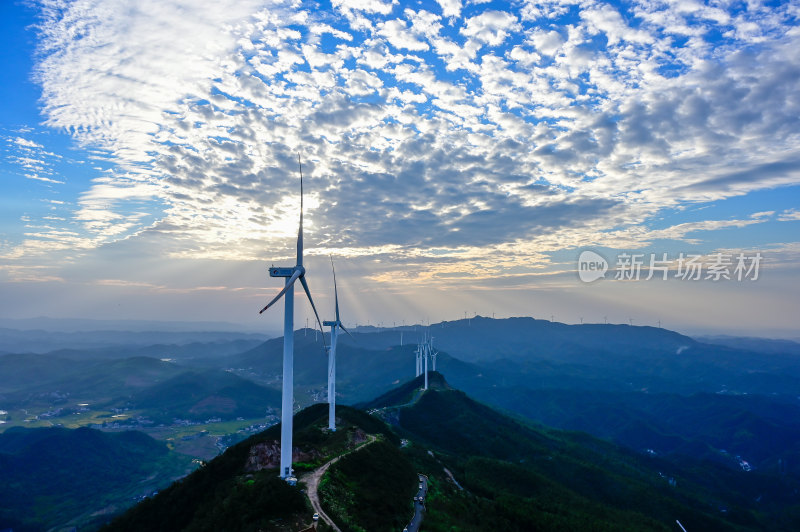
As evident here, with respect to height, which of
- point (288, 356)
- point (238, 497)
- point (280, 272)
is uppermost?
point (280, 272)

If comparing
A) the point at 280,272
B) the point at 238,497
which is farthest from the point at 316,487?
the point at 280,272

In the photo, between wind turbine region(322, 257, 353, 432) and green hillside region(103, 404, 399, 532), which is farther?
wind turbine region(322, 257, 353, 432)

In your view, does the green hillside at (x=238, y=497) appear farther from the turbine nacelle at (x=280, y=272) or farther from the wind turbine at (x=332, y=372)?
the turbine nacelle at (x=280, y=272)

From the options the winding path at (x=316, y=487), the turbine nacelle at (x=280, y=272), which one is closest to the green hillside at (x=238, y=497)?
the winding path at (x=316, y=487)

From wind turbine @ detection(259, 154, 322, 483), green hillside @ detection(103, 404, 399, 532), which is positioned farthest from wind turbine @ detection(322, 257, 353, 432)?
wind turbine @ detection(259, 154, 322, 483)

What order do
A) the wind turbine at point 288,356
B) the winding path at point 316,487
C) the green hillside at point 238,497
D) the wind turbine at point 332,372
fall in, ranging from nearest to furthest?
1. the green hillside at point 238,497
2. the winding path at point 316,487
3. the wind turbine at point 288,356
4. the wind turbine at point 332,372

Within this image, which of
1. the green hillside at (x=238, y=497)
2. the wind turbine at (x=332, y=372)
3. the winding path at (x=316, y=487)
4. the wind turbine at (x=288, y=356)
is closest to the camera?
the green hillside at (x=238, y=497)

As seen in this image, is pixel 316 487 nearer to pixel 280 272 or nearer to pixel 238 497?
pixel 238 497

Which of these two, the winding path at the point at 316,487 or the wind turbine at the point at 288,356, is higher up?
the wind turbine at the point at 288,356

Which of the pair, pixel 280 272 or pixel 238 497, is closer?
pixel 238 497

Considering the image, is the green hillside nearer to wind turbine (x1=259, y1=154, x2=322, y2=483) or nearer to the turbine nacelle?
wind turbine (x1=259, y1=154, x2=322, y2=483)

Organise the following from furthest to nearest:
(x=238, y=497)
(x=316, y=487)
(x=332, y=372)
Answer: (x=332, y=372) → (x=316, y=487) → (x=238, y=497)

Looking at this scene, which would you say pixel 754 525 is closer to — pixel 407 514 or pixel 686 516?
pixel 686 516
